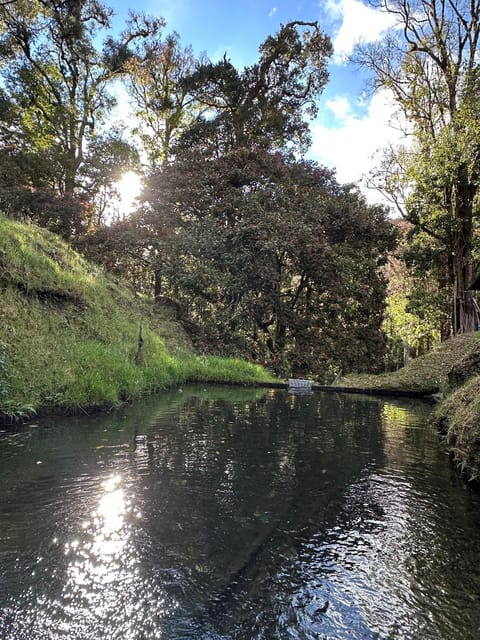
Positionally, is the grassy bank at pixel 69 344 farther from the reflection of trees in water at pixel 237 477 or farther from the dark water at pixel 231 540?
the reflection of trees in water at pixel 237 477

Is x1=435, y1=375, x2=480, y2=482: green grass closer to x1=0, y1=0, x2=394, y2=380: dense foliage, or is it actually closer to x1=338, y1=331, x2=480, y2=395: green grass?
x1=338, y1=331, x2=480, y2=395: green grass

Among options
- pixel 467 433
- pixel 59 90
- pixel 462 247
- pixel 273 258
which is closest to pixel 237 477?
pixel 467 433

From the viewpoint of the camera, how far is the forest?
1336 cm

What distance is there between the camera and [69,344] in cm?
668

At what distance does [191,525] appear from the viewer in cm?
255

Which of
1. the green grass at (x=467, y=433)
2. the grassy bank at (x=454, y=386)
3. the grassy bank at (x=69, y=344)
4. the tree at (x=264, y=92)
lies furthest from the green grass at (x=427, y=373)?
the tree at (x=264, y=92)

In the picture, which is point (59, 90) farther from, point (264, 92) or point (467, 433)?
point (467, 433)

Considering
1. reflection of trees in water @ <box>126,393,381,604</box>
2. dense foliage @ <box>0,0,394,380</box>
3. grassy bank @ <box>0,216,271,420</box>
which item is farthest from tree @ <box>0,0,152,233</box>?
reflection of trees in water @ <box>126,393,381,604</box>

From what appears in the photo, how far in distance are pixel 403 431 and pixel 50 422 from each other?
15.4 ft

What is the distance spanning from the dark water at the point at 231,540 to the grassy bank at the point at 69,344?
1.03 m

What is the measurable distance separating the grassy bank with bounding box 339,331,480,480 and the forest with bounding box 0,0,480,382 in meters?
3.96

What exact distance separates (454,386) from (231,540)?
5.46 m

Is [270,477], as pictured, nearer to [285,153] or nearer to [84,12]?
[285,153]

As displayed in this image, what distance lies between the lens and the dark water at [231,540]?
1.73 m
